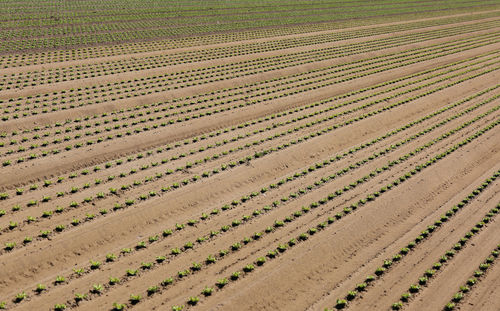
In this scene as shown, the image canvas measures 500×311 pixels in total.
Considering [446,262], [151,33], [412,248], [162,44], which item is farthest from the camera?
[151,33]

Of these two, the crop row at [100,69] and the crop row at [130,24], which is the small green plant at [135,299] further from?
the crop row at [130,24]

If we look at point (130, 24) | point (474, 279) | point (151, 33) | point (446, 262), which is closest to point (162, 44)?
point (151, 33)

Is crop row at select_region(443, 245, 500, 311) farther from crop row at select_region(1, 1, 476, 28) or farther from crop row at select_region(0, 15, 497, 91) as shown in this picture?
crop row at select_region(1, 1, 476, 28)

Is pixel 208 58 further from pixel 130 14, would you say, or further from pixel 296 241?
pixel 296 241

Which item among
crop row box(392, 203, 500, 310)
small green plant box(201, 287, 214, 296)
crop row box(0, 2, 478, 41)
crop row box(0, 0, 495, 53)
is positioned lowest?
crop row box(392, 203, 500, 310)

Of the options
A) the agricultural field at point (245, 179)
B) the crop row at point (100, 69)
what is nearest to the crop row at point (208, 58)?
the agricultural field at point (245, 179)

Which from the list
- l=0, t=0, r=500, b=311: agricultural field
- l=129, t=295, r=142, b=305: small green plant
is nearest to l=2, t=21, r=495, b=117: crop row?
l=0, t=0, r=500, b=311: agricultural field

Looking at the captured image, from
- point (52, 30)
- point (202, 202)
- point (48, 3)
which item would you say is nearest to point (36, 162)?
point (202, 202)
